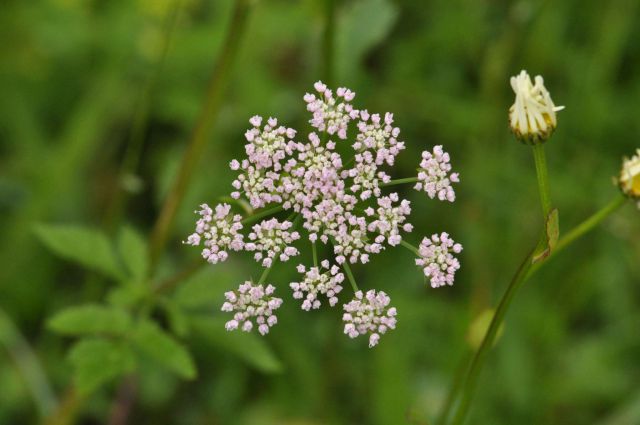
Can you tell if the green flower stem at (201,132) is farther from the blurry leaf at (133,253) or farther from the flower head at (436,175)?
the flower head at (436,175)

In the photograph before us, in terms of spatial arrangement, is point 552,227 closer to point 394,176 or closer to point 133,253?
point 133,253

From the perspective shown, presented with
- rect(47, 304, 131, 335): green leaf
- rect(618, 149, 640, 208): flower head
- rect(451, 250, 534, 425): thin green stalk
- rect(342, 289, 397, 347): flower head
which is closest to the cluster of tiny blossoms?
rect(342, 289, 397, 347): flower head

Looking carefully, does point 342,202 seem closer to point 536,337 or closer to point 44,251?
point 536,337

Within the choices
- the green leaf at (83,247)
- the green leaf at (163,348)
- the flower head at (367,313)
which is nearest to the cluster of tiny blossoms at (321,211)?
the flower head at (367,313)

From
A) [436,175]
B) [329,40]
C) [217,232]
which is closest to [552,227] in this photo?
[436,175]

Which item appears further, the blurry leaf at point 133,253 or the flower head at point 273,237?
the blurry leaf at point 133,253

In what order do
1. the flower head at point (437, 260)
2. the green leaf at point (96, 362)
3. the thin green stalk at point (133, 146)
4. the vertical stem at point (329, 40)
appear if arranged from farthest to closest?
the thin green stalk at point (133, 146)
the vertical stem at point (329, 40)
the green leaf at point (96, 362)
the flower head at point (437, 260)
